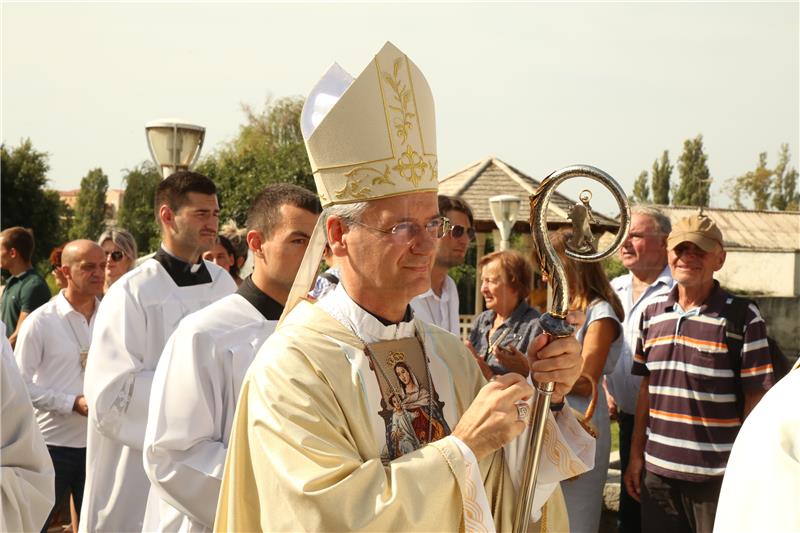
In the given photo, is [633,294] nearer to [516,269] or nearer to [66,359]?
[516,269]

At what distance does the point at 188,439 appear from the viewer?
3.40 metres

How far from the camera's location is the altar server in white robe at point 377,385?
91.0 inches

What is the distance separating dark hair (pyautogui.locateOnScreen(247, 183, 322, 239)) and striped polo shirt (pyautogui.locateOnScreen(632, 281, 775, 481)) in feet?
6.27

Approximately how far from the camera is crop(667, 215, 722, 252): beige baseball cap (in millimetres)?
4633

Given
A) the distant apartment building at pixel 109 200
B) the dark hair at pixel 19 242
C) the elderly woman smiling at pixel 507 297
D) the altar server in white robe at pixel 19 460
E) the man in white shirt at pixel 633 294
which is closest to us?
the altar server in white robe at pixel 19 460

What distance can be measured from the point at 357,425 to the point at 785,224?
110ft

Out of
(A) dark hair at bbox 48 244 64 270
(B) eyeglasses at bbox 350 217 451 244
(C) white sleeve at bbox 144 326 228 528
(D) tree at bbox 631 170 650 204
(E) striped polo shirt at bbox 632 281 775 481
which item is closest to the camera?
(B) eyeglasses at bbox 350 217 451 244

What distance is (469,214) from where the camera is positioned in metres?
5.94

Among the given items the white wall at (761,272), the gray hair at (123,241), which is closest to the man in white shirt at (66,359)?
the gray hair at (123,241)

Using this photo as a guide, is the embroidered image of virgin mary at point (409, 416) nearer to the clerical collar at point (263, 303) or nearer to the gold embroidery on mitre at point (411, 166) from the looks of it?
the gold embroidery on mitre at point (411, 166)

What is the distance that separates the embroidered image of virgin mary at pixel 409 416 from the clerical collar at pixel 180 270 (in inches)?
104

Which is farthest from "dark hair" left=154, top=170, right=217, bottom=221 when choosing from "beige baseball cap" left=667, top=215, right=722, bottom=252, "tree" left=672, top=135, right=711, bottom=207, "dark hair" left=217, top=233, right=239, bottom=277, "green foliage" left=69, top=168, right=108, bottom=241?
"green foliage" left=69, top=168, right=108, bottom=241

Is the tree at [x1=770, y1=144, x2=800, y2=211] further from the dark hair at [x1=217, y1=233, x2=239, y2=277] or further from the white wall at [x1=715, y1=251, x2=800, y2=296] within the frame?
the dark hair at [x1=217, y1=233, x2=239, y2=277]

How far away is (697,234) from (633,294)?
1270 mm
